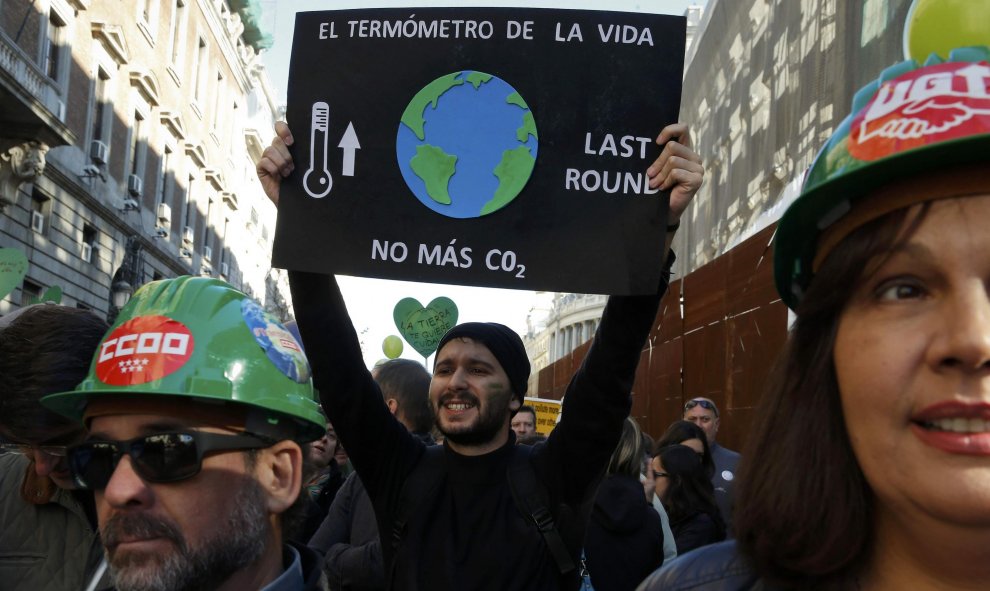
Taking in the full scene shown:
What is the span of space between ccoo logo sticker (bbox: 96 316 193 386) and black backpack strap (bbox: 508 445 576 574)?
1.18 meters

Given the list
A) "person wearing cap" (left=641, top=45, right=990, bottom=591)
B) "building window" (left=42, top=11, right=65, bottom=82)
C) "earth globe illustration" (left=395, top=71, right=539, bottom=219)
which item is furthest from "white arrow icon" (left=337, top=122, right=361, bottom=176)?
"building window" (left=42, top=11, right=65, bottom=82)

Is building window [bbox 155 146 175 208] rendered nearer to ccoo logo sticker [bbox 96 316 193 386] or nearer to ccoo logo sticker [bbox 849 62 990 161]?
ccoo logo sticker [bbox 96 316 193 386]

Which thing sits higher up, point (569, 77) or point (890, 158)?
point (569, 77)

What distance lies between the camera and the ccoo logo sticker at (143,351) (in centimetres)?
195

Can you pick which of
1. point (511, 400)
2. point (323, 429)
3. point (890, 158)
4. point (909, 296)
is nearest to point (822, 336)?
point (909, 296)

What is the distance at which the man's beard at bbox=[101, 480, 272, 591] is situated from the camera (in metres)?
1.82

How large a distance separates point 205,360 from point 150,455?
213mm

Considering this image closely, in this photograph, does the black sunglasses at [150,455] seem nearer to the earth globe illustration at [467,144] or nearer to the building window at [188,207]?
the earth globe illustration at [467,144]

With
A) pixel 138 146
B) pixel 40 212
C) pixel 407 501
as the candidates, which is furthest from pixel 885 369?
pixel 138 146

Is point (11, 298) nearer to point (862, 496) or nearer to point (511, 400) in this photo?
point (511, 400)

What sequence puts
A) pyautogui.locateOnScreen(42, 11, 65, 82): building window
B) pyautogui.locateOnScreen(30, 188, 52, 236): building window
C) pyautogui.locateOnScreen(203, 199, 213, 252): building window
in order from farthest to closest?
pyautogui.locateOnScreen(203, 199, 213, 252): building window, pyautogui.locateOnScreen(42, 11, 65, 82): building window, pyautogui.locateOnScreen(30, 188, 52, 236): building window

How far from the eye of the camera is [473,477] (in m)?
2.96

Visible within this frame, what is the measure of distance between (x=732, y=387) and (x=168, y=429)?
740 centimetres

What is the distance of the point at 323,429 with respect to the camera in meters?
2.19
